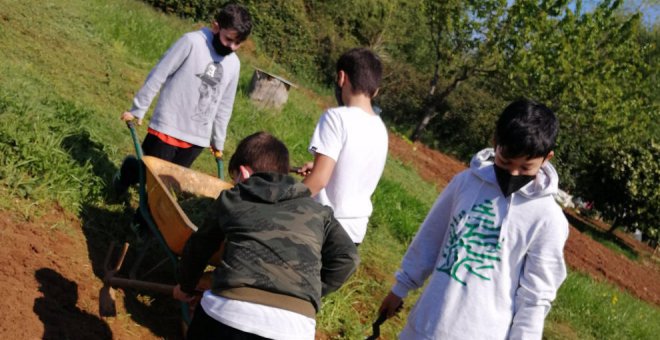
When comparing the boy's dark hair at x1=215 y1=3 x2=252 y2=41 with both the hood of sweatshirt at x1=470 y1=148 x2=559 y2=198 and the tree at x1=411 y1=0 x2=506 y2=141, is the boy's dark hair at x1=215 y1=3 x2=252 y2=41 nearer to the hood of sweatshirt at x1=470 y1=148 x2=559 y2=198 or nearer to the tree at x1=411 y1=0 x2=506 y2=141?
the hood of sweatshirt at x1=470 y1=148 x2=559 y2=198

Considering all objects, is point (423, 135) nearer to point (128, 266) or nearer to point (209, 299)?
point (128, 266)

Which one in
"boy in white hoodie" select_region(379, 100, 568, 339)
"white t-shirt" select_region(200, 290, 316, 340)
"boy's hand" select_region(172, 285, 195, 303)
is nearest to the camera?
"white t-shirt" select_region(200, 290, 316, 340)

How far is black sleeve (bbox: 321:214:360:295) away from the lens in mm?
2604

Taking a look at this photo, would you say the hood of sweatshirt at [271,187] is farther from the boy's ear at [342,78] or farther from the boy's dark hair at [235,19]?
the boy's dark hair at [235,19]

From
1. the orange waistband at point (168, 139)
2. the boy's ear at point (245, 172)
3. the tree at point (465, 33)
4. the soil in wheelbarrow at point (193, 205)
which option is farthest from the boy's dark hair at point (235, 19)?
the tree at point (465, 33)

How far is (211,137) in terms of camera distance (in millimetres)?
4703

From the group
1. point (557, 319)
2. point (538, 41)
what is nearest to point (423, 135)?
point (538, 41)

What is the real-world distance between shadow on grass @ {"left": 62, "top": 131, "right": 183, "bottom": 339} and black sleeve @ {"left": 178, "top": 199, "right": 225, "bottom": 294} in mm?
1187

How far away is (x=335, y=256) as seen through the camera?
264cm

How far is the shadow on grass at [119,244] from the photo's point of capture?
3803 millimetres

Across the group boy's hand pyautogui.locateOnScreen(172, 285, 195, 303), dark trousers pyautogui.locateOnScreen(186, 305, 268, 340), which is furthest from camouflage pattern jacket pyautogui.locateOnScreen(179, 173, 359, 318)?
boy's hand pyautogui.locateOnScreen(172, 285, 195, 303)

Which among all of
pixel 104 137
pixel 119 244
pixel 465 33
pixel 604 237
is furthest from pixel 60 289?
pixel 604 237

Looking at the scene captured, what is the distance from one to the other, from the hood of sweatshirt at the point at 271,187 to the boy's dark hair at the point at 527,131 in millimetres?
752

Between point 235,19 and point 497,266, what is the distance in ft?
7.59
